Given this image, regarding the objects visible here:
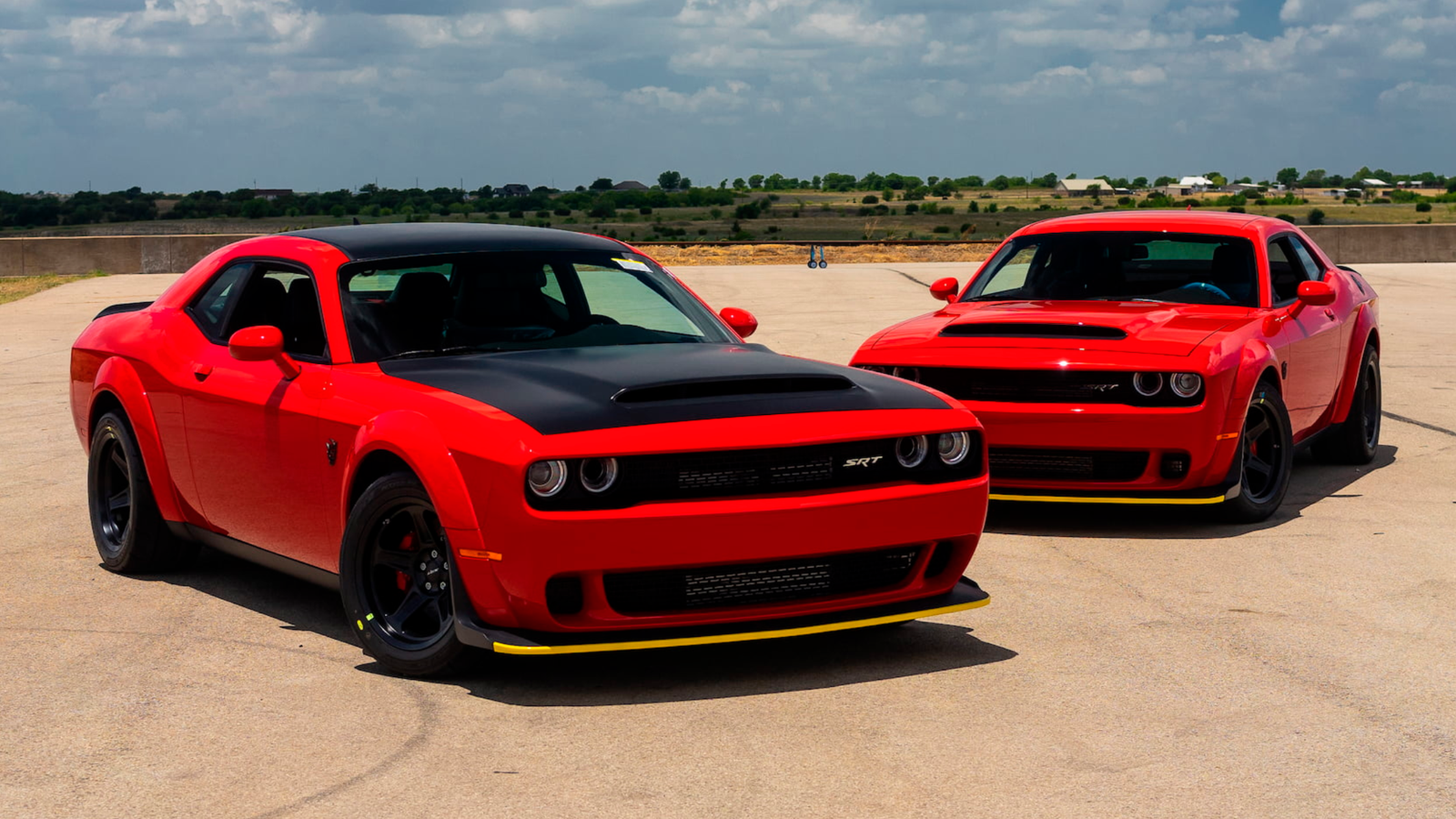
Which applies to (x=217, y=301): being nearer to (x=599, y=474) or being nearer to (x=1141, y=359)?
(x=599, y=474)

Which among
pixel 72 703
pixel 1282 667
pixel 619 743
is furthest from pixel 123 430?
pixel 1282 667

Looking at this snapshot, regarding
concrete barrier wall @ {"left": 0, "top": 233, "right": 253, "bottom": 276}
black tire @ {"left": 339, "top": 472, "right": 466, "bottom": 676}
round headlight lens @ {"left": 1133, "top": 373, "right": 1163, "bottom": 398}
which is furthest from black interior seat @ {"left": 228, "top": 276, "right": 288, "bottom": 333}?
concrete barrier wall @ {"left": 0, "top": 233, "right": 253, "bottom": 276}

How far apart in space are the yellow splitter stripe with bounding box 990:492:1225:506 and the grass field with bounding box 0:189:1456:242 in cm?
7640

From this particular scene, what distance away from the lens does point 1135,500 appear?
24.8 ft

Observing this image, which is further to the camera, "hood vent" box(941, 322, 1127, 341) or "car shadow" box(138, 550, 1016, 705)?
"hood vent" box(941, 322, 1127, 341)

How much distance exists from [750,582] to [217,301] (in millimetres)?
2795

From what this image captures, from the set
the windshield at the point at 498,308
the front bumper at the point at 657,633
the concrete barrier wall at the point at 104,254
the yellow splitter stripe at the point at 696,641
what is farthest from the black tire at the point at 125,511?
the concrete barrier wall at the point at 104,254

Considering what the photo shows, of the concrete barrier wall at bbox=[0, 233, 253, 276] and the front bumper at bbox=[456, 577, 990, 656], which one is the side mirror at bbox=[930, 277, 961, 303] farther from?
the concrete barrier wall at bbox=[0, 233, 253, 276]

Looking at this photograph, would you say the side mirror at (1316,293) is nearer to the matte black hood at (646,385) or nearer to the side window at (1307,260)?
the side window at (1307,260)

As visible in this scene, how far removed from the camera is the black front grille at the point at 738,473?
187 inches

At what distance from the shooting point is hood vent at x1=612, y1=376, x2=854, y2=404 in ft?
16.4

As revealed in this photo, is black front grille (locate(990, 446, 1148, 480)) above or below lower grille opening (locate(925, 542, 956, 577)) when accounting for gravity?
below

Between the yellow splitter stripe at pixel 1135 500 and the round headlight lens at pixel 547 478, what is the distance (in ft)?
11.0

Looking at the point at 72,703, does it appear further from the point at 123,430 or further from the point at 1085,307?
the point at 1085,307
